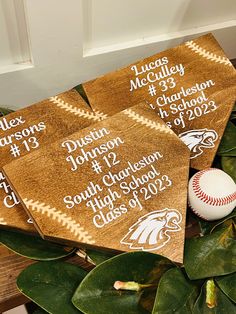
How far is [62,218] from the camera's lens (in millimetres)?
787

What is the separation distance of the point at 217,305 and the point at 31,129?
49cm

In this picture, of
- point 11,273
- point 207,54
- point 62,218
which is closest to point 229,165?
point 207,54

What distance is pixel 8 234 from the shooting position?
0.84 metres

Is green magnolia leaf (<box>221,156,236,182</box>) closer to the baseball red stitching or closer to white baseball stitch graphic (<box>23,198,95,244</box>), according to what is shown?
the baseball red stitching

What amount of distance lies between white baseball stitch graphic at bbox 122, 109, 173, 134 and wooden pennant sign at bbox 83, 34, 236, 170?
0.15ft

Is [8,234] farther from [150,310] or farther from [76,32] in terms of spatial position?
[76,32]

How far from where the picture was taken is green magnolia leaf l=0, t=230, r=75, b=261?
82cm

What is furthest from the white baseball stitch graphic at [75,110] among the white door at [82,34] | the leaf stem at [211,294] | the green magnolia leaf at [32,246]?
the leaf stem at [211,294]

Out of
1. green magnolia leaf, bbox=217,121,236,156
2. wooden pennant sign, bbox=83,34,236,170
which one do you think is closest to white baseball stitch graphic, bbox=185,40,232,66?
wooden pennant sign, bbox=83,34,236,170

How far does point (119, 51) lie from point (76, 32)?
0.15 meters

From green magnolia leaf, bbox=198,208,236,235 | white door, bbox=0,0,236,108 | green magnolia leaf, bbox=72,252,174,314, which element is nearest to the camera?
green magnolia leaf, bbox=72,252,174,314

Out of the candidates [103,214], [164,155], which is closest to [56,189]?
[103,214]

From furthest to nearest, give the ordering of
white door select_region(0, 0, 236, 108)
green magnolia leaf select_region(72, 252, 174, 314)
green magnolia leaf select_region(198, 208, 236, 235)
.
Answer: white door select_region(0, 0, 236, 108) → green magnolia leaf select_region(198, 208, 236, 235) → green magnolia leaf select_region(72, 252, 174, 314)

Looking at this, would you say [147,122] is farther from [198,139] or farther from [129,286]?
[129,286]
